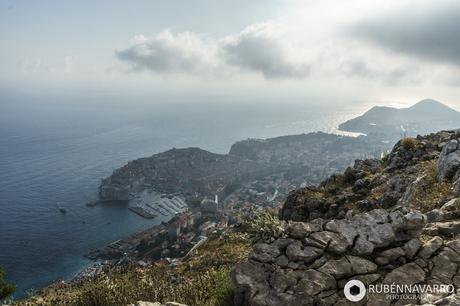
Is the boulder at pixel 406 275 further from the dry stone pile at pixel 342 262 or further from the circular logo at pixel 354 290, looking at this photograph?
the circular logo at pixel 354 290

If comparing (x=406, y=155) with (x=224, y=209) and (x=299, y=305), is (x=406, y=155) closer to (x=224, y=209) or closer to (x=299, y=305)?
(x=299, y=305)

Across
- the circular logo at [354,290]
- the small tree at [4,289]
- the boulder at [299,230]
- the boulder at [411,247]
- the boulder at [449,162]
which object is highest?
the boulder at [449,162]

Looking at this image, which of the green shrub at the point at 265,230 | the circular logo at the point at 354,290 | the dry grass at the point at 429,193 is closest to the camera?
the circular logo at the point at 354,290

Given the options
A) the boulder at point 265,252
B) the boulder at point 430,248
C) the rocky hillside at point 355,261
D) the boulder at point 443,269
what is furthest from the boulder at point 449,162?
the boulder at point 265,252

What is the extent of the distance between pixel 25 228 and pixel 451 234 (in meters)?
121

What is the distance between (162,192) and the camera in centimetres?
16362

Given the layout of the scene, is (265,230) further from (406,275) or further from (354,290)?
(406,275)

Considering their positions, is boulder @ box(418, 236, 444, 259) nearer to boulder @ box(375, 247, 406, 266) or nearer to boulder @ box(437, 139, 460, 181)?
boulder @ box(375, 247, 406, 266)

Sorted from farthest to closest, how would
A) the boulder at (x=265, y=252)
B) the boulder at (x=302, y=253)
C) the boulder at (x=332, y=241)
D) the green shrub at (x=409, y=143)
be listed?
the green shrub at (x=409, y=143), the boulder at (x=265, y=252), the boulder at (x=332, y=241), the boulder at (x=302, y=253)

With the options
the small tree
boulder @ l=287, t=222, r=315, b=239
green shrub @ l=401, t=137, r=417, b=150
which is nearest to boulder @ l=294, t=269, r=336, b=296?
boulder @ l=287, t=222, r=315, b=239

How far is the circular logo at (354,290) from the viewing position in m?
10.2

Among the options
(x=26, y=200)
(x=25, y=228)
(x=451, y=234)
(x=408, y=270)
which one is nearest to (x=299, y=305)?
(x=408, y=270)

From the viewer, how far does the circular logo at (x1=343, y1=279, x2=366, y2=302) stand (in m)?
10.2

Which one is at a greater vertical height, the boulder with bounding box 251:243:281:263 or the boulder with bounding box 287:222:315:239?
the boulder with bounding box 287:222:315:239
